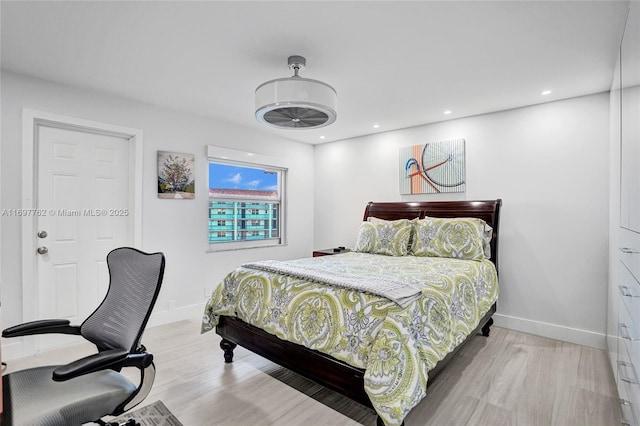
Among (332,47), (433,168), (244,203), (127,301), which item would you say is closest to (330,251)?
(244,203)

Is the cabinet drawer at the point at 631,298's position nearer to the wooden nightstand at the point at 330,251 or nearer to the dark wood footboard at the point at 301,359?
the dark wood footboard at the point at 301,359

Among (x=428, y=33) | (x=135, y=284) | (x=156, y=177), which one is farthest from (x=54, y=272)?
(x=428, y=33)

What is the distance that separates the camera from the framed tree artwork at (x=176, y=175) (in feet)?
11.9

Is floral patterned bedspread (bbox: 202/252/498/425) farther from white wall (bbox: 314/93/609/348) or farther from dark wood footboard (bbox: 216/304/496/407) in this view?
white wall (bbox: 314/93/609/348)

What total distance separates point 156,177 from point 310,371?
106 inches

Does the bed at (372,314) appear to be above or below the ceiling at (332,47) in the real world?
below

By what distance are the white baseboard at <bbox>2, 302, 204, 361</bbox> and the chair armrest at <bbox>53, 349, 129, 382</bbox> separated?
88.5 inches

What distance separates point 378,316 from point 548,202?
8.42ft

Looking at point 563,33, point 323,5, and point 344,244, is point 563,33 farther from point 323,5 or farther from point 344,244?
point 344,244

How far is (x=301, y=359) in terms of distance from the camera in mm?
2121

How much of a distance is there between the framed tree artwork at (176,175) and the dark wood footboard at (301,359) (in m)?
1.72

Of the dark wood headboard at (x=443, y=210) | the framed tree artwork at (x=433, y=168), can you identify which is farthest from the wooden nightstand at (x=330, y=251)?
the framed tree artwork at (x=433, y=168)

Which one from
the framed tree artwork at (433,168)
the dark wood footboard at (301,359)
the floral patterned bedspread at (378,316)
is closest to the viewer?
the floral patterned bedspread at (378,316)

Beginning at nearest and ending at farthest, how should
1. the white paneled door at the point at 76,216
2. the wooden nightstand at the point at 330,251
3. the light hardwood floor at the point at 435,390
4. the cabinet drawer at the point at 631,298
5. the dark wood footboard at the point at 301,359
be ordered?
the cabinet drawer at the point at 631,298 < the dark wood footboard at the point at 301,359 < the light hardwood floor at the point at 435,390 < the white paneled door at the point at 76,216 < the wooden nightstand at the point at 330,251
